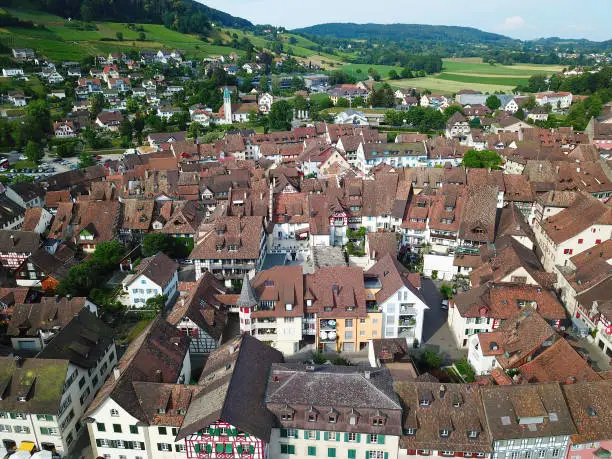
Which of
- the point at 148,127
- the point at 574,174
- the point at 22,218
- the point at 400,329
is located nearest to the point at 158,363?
the point at 400,329

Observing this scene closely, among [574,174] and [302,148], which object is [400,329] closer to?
[574,174]

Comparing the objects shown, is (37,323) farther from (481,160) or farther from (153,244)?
(481,160)

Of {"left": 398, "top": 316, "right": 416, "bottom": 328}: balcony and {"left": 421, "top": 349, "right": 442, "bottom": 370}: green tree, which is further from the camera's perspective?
{"left": 398, "top": 316, "right": 416, "bottom": 328}: balcony

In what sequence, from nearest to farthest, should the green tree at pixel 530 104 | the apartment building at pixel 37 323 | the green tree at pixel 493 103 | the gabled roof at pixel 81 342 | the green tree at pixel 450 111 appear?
the gabled roof at pixel 81 342
the apartment building at pixel 37 323
the green tree at pixel 450 111
the green tree at pixel 530 104
the green tree at pixel 493 103

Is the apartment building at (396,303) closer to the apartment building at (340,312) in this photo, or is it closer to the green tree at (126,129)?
the apartment building at (340,312)

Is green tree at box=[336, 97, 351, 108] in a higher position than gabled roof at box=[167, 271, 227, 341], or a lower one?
higher

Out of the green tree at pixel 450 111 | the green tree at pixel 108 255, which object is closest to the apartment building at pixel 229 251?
the green tree at pixel 108 255

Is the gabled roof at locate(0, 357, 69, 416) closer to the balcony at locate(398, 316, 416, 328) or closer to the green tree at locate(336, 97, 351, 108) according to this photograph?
the balcony at locate(398, 316, 416, 328)

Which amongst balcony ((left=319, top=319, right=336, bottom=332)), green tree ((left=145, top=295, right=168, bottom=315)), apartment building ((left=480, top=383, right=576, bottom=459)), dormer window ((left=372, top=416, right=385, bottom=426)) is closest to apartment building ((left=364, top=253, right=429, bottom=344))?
balcony ((left=319, top=319, right=336, bottom=332))
